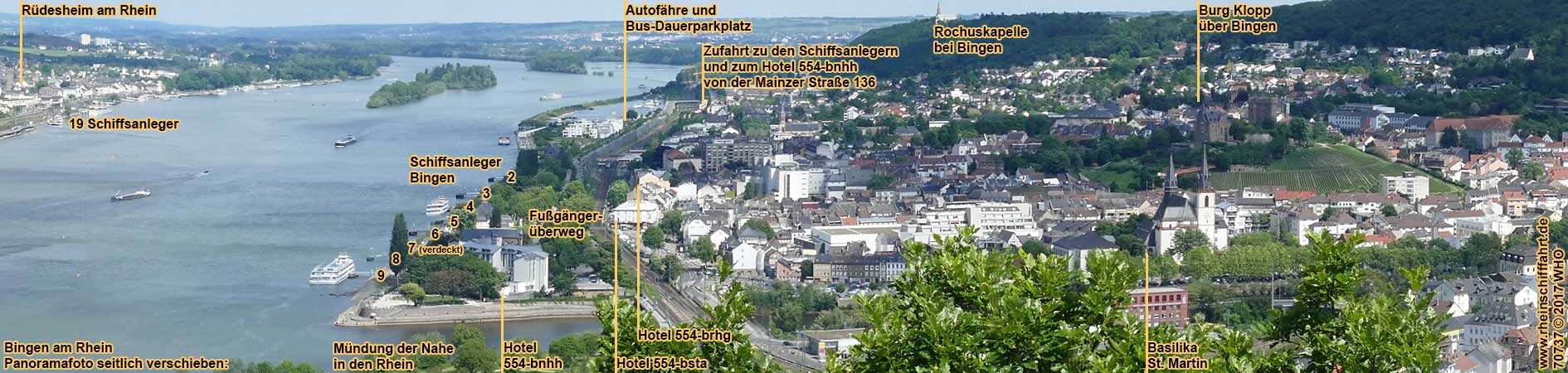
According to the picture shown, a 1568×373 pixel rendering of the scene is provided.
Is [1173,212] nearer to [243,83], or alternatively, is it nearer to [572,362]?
[572,362]

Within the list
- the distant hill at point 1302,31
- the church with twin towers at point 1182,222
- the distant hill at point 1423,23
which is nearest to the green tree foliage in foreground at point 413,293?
the church with twin towers at point 1182,222

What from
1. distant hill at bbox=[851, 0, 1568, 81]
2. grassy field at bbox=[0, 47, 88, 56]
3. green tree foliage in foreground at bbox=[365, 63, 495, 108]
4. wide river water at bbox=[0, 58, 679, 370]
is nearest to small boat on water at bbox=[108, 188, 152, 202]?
wide river water at bbox=[0, 58, 679, 370]

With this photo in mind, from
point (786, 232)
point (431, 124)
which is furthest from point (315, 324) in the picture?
point (431, 124)

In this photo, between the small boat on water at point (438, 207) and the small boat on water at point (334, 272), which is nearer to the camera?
the small boat on water at point (334, 272)

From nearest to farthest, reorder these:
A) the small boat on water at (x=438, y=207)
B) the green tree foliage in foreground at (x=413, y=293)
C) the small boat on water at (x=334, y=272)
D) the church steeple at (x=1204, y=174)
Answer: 1. the green tree foliage in foreground at (x=413, y=293)
2. the small boat on water at (x=334, y=272)
3. the small boat on water at (x=438, y=207)
4. the church steeple at (x=1204, y=174)

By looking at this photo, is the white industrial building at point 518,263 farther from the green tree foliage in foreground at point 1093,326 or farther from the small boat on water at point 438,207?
the green tree foliage in foreground at point 1093,326

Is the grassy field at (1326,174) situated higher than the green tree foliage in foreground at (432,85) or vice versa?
the green tree foliage in foreground at (432,85)

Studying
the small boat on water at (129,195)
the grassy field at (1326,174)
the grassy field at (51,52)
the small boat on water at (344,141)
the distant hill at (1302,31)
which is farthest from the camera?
the grassy field at (51,52)
